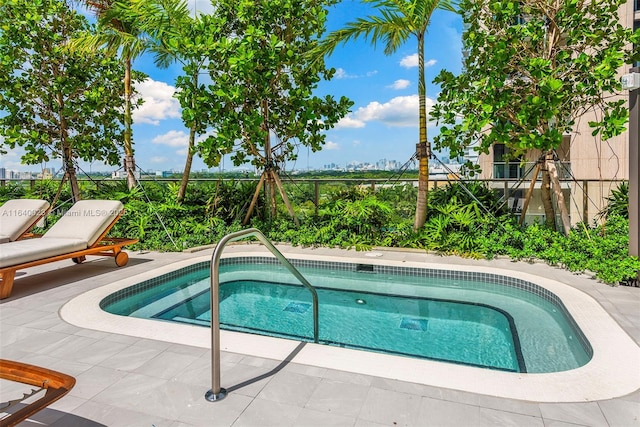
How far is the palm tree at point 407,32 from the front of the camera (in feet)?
20.8

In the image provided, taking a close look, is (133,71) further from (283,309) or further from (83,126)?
(283,309)

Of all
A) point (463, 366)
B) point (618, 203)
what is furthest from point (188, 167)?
point (618, 203)

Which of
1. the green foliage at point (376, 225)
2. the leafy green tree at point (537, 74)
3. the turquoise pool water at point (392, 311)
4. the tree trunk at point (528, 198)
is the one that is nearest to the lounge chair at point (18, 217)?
the green foliage at point (376, 225)

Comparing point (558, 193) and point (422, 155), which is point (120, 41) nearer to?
point (422, 155)

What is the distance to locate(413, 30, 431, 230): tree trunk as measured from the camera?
6774 mm

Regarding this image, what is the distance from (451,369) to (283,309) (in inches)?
100

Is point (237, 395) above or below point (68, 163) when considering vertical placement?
below

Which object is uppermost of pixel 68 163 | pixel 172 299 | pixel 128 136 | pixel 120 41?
pixel 120 41

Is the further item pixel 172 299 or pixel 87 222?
pixel 87 222

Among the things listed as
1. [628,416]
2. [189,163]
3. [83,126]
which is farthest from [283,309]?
[83,126]

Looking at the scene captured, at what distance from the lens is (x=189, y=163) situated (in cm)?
870

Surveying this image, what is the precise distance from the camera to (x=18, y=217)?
5.83m

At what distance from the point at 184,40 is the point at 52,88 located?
379 centimetres

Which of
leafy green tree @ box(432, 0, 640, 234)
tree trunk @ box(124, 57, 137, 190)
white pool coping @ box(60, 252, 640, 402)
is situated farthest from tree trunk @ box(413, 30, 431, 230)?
tree trunk @ box(124, 57, 137, 190)
